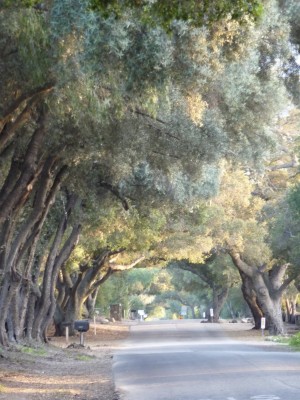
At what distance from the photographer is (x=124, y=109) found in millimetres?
15156

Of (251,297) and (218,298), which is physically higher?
(218,298)

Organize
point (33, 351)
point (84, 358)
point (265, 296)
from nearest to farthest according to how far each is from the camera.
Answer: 1. point (33, 351)
2. point (84, 358)
3. point (265, 296)

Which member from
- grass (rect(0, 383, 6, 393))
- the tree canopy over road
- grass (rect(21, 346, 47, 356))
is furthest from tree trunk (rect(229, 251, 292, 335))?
grass (rect(0, 383, 6, 393))

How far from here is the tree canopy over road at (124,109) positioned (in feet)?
39.1

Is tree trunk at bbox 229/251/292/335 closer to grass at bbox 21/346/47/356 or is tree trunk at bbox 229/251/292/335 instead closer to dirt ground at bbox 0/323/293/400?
dirt ground at bbox 0/323/293/400

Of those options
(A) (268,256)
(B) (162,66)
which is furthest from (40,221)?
(A) (268,256)

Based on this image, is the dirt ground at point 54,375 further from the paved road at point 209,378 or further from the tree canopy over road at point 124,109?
the tree canopy over road at point 124,109

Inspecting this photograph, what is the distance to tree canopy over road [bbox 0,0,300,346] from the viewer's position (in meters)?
11.9

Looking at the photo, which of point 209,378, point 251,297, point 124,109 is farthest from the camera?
point 251,297

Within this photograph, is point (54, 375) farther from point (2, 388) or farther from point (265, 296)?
point (265, 296)

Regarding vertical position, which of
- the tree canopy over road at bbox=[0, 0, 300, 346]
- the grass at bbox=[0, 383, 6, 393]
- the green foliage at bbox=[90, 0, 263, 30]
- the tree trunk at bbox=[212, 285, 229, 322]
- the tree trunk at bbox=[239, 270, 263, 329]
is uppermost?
the tree trunk at bbox=[212, 285, 229, 322]

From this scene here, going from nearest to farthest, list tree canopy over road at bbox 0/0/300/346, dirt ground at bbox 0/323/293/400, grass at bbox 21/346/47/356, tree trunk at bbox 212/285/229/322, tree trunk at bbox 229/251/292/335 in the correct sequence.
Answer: tree canopy over road at bbox 0/0/300/346 < dirt ground at bbox 0/323/293/400 < grass at bbox 21/346/47/356 < tree trunk at bbox 229/251/292/335 < tree trunk at bbox 212/285/229/322

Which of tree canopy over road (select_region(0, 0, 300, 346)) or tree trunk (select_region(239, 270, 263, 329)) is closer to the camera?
tree canopy over road (select_region(0, 0, 300, 346))

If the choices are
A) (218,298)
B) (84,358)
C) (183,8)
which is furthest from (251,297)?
(183,8)
